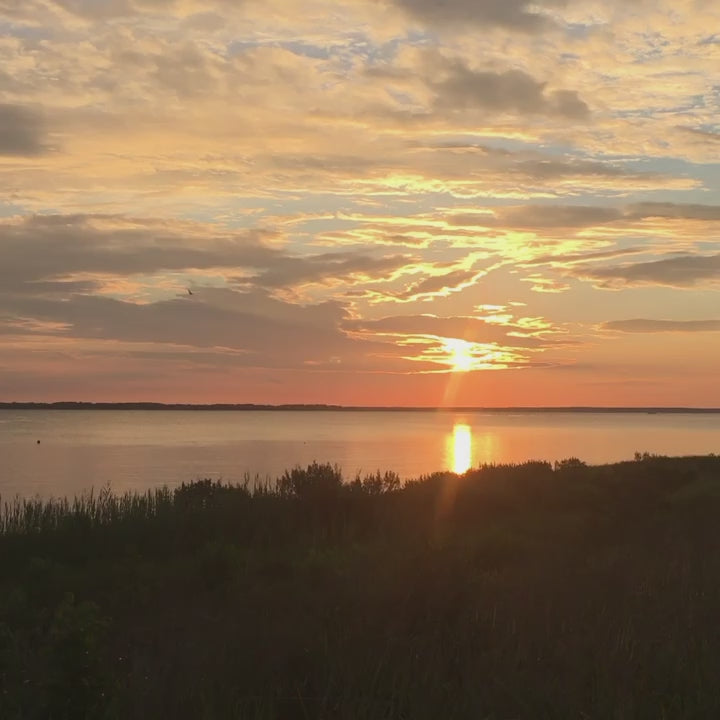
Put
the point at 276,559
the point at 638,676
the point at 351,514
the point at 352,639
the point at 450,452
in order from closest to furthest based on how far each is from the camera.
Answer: the point at 638,676, the point at 352,639, the point at 276,559, the point at 351,514, the point at 450,452

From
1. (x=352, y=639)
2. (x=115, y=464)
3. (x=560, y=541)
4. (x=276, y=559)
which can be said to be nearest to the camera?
(x=352, y=639)

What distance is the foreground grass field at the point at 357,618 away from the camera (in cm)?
532

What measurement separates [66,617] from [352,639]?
2277 millimetres

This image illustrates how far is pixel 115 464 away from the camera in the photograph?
58125mm

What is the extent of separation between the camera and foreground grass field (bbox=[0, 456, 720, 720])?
532 cm

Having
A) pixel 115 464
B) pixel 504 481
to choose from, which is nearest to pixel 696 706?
pixel 504 481

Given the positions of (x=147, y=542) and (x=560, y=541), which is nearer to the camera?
(x=560, y=541)

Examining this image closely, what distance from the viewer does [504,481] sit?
78.0 ft

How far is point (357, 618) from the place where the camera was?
7.36 meters

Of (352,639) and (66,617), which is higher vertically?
(66,617)

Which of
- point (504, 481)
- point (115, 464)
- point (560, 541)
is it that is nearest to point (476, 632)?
point (560, 541)

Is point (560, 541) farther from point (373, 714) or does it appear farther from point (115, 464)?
point (115, 464)

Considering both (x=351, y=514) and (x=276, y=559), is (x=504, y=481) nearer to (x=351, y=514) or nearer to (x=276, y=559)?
(x=351, y=514)

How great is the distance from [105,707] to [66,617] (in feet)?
1.93
